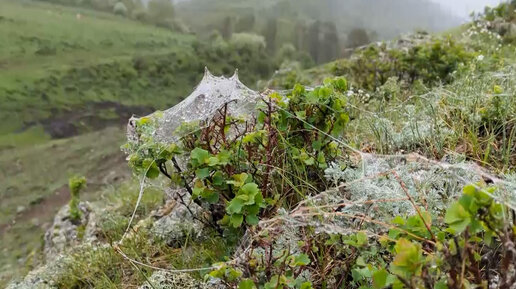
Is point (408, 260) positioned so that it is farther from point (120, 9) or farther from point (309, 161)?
point (120, 9)

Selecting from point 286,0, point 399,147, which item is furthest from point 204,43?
point 399,147

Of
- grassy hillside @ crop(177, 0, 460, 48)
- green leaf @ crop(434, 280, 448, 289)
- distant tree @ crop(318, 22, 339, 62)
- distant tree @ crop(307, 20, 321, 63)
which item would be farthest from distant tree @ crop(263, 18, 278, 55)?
green leaf @ crop(434, 280, 448, 289)

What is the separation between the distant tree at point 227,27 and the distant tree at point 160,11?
6.77m

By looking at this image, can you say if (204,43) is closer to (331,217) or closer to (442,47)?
(442,47)

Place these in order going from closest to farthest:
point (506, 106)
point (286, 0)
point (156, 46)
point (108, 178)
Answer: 1. point (506, 106)
2. point (108, 178)
3. point (156, 46)
4. point (286, 0)

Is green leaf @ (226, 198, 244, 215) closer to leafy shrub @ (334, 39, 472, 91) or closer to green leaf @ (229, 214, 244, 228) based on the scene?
green leaf @ (229, 214, 244, 228)

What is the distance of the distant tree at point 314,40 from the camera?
152 ft

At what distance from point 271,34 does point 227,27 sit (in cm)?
669

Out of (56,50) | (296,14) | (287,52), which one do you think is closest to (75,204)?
(56,50)

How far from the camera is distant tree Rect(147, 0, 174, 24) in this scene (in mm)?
54156

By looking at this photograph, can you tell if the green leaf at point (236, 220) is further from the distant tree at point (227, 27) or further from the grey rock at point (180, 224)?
the distant tree at point (227, 27)

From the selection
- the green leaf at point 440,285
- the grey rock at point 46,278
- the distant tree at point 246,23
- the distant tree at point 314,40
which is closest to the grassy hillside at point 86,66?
the distant tree at point 314,40

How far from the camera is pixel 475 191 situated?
120 centimetres

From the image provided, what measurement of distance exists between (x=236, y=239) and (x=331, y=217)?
73cm
